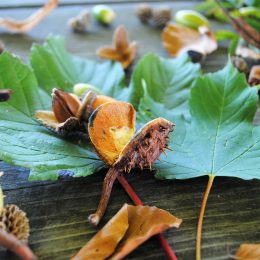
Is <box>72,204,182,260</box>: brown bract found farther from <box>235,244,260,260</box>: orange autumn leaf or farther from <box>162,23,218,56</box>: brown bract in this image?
<box>162,23,218,56</box>: brown bract

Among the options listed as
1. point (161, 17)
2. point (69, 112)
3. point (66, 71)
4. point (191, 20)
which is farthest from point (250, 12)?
point (69, 112)

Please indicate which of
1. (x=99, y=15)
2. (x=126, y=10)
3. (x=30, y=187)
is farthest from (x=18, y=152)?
(x=126, y=10)

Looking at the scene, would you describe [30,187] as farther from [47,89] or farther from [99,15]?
[99,15]

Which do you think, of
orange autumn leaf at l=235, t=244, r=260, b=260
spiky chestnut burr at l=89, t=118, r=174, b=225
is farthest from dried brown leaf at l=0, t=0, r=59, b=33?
orange autumn leaf at l=235, t=244, r=260, b=260

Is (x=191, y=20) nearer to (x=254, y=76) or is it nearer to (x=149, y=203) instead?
(x=254, y=76)

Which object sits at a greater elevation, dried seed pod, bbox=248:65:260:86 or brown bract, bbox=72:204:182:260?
brown bract, bbox=72:204:182:260

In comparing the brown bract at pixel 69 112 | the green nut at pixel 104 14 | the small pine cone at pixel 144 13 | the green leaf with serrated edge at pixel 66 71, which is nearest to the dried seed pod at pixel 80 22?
the green nut at pixel 104 14

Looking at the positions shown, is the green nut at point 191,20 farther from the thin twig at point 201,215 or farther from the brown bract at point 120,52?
the thin twig at point 201,215
